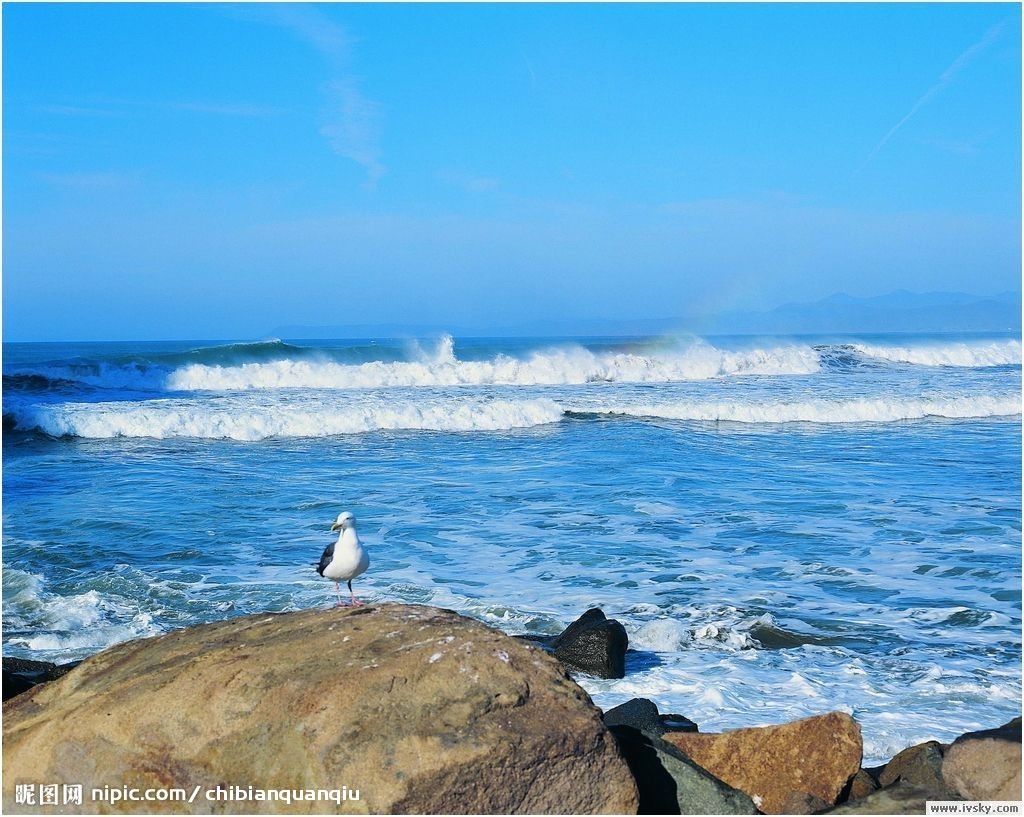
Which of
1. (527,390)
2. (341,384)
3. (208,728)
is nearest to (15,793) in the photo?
(208,728)

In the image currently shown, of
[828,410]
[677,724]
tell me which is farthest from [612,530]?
[828,410]

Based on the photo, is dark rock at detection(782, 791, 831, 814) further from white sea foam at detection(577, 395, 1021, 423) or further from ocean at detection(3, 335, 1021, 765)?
white sea foam at detection(577, 395, 1021, 423)

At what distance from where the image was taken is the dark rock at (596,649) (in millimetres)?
6125

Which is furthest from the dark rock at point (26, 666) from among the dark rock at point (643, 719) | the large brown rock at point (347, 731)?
the dark rock at point (643, 719)

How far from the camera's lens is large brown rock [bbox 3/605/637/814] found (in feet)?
10.6

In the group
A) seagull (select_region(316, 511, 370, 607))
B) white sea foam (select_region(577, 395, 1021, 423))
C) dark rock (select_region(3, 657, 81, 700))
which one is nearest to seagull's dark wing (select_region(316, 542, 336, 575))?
seagull (select_region(316, 511, 370, 607))

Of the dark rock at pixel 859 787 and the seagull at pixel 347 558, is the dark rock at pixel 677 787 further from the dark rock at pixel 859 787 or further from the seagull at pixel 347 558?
the seagull at pixel 347 558

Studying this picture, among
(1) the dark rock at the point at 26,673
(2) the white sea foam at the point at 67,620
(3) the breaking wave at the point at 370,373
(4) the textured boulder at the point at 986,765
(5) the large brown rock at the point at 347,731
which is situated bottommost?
(2) the white sea foam at the point at 67,620

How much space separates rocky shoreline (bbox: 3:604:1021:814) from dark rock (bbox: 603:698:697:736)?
0.68 metres

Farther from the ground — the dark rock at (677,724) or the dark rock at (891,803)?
the dark rock at (891,803)

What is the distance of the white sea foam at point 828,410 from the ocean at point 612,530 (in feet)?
0.39

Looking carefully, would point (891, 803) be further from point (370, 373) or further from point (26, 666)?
point (370, 373)

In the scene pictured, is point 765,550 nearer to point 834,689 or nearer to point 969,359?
point 834,689

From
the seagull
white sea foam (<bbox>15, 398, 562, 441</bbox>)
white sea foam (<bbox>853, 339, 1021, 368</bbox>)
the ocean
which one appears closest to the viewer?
the seagull
